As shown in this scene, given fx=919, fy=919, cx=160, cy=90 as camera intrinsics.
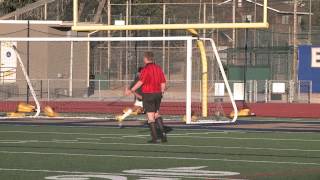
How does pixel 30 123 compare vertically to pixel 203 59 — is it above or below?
below

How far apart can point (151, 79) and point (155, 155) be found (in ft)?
10.2

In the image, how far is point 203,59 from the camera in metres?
23.7

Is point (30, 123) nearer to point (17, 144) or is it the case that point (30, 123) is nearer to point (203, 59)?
point (203, 59)

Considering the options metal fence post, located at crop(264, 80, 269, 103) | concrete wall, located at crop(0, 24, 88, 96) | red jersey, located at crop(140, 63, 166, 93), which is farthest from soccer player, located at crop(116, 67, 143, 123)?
concrete wall, located at crop(0, 24, 88, 96)

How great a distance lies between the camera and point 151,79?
16922 millimetres

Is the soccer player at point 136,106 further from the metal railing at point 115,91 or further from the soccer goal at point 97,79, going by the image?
the metal railing at point 115,91

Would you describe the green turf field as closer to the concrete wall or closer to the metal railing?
the metal railing

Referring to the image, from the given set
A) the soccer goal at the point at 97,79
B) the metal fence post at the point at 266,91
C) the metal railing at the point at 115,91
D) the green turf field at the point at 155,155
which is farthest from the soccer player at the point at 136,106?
the metal fence post at the point at 266,91

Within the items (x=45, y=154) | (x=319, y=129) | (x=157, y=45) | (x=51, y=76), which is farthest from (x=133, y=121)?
(x=157, y=45)

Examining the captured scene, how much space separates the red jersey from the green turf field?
3.31ft


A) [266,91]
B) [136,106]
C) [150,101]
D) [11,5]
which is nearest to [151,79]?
[150,101]

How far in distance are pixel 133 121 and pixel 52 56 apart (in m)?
17.3

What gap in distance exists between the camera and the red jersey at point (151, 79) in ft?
55.5

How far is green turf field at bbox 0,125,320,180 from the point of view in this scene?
11.4 metres
